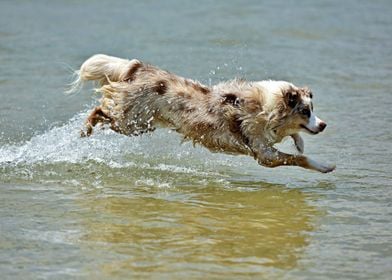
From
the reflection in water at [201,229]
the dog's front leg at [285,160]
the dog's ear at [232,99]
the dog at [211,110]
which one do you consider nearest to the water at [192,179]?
the reflection in water at [201,229]

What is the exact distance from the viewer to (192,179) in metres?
8.41

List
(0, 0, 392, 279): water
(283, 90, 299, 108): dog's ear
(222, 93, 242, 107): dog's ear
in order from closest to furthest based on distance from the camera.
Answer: (0, 0, 392, 279): water < (283, 90, 299, 108): dog's ear < (222, 93, 242, 107): dog's ear

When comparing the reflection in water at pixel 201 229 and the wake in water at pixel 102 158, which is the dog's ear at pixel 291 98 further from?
the wake in water at pixel 102 158

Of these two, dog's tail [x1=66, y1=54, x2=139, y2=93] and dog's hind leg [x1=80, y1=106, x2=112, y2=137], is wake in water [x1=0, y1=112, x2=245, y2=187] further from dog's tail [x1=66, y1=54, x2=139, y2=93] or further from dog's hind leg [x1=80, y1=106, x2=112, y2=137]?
dog's tail [x1=66, y1=54, x2=139, y2=93]

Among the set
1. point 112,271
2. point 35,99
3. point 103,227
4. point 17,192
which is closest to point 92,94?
point 35,99

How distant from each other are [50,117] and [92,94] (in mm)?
1409

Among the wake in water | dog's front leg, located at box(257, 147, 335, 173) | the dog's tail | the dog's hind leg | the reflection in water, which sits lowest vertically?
the reflection in water

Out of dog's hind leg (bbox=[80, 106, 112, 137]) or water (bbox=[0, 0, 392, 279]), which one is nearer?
water (bbox=[0, 0, 392, 279])

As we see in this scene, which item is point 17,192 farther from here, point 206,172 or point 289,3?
point 289,3

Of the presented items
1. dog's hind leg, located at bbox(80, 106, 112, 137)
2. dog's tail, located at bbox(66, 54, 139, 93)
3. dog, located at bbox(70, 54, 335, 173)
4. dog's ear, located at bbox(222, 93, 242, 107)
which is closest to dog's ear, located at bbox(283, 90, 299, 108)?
dog, located at bbox(70, 54, 335, 173)

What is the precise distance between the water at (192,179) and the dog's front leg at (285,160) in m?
0.21

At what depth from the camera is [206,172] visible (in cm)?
870

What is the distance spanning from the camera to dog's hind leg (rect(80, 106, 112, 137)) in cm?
893

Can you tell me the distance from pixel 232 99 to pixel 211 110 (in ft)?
0.75
